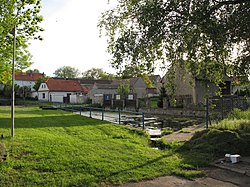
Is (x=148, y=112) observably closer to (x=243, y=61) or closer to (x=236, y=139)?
(x=236, y=139)

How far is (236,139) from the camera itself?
352 inches

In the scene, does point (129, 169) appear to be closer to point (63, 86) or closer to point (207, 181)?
point (207, 181)

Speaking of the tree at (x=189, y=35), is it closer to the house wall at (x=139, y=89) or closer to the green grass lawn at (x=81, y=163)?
the green grass lawn at (x=81, y=163)

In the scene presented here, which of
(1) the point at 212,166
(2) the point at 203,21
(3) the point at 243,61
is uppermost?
(2) the point at 203,21

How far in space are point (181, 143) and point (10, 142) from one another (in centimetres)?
604

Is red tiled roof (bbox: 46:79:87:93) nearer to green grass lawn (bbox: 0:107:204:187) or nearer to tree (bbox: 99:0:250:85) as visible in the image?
green grass lawn (bbox: 0:107:204:187)

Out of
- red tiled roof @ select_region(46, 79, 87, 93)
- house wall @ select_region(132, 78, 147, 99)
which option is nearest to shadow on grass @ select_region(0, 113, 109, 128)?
house wall @ select_region(132, 78, 147, 99)

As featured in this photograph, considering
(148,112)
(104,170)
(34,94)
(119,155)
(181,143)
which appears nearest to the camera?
(104,170)

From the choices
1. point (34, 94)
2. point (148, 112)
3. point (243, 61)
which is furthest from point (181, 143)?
point (34, 94)

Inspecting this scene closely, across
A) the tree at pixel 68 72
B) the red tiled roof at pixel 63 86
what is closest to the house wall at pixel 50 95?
the red tiled roof at pixel 63 86

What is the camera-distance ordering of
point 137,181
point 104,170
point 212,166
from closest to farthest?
point 137,181, point 104,170, point 212,166

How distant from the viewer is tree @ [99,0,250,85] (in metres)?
6.33

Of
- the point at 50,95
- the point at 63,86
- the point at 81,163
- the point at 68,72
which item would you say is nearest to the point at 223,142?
the point at 81,163

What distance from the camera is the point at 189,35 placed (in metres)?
6.68
